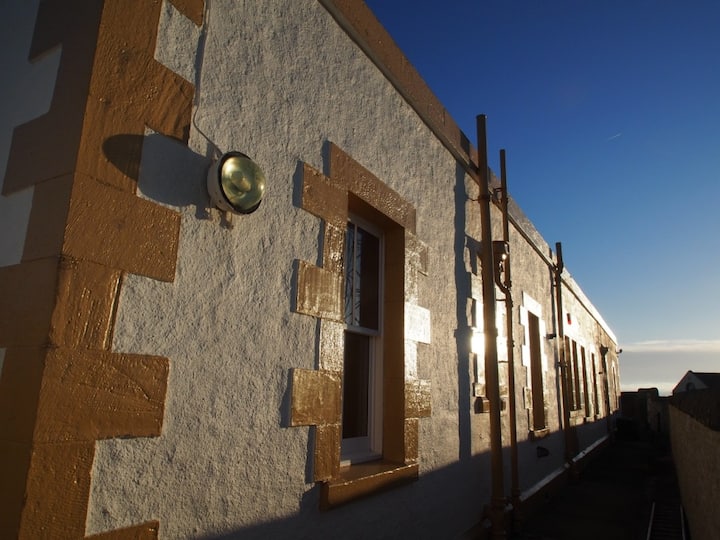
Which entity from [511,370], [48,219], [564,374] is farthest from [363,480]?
[564,374]

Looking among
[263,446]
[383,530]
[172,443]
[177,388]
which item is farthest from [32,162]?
[383,530]

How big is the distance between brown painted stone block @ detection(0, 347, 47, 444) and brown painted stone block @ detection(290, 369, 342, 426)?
4.08 ft

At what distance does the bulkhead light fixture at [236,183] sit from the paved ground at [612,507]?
4.83 metres

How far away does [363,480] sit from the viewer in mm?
3082

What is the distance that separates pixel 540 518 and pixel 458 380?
2960 mm

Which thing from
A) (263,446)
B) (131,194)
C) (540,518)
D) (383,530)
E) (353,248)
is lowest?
(540,518)

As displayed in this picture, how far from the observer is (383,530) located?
10.8 feet

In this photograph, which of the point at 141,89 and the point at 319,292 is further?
the point at 319,292

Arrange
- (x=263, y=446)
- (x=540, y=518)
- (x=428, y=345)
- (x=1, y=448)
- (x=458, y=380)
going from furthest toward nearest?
(x=540, y=518)
(x=458, y=380)
(x=428, y=345)
(x=263, y=446)
(x=1, y=448)

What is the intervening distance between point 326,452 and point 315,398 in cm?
31

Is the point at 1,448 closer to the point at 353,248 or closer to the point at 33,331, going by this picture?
the point at 33,331

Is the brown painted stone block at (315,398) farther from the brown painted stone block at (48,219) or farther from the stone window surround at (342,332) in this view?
the brown painted stone block at (48,219)

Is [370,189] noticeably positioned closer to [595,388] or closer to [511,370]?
[511,370]

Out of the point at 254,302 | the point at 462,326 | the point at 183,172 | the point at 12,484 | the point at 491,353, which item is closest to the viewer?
the point at 12,484
